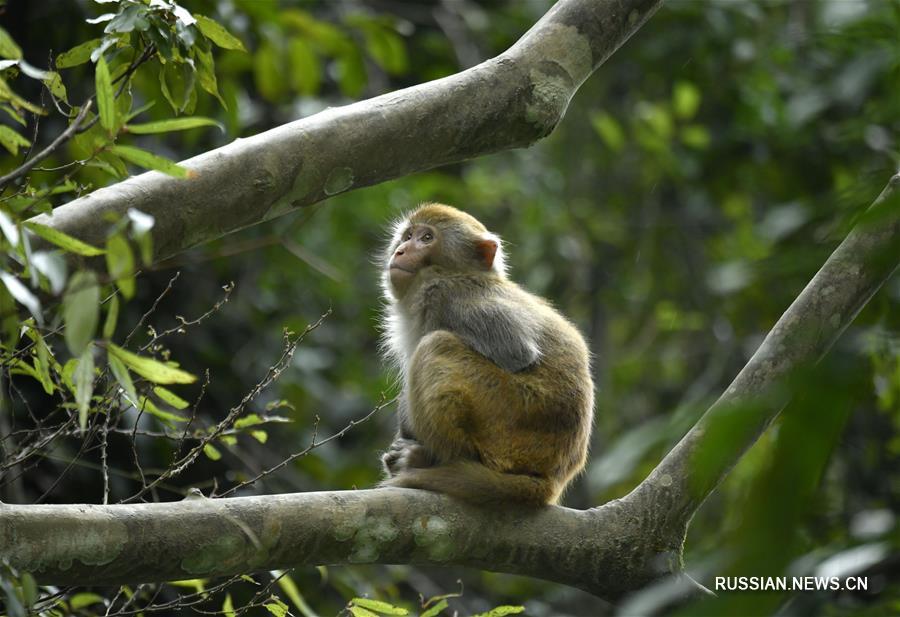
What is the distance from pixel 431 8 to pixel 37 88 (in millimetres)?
4581

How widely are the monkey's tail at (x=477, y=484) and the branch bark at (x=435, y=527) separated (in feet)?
0.20

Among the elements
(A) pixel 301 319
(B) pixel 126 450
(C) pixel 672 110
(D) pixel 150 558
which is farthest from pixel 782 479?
(C) pixel 672 110

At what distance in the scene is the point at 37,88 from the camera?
264 inches

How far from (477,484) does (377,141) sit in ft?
4.43

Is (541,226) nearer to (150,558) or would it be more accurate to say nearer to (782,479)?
(150,558)

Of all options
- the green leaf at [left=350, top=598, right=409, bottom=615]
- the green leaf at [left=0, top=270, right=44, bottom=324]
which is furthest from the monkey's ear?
the green leaf at [left=0, top=270, right=44, bottom=324]

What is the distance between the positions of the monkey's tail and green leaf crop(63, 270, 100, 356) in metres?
2.20

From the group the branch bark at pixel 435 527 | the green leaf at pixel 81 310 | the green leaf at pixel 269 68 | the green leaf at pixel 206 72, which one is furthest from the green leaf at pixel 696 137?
the green leaf at pixel 81 310

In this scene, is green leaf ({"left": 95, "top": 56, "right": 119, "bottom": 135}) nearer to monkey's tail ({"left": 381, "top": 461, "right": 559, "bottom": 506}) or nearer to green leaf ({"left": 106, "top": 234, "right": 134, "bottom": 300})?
green leaf ({"left": 106, "top": 234, "right": 134, "bottom": 300})

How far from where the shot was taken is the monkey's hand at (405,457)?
487 centimetres

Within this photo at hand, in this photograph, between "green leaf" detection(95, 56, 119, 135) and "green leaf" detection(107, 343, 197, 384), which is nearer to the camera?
"green leaf" detection(107, 343, 197, 384)

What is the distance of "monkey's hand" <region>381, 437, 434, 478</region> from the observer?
4871 mm

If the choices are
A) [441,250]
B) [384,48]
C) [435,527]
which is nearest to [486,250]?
[441,250]

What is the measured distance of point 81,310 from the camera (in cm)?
206
